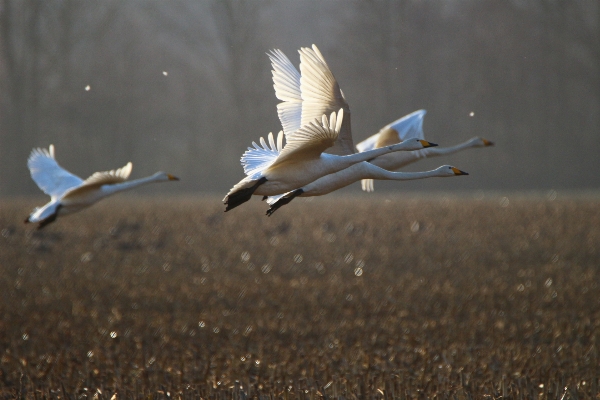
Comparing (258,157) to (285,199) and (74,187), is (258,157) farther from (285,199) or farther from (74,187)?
(74,187)

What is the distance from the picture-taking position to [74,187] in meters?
9.55

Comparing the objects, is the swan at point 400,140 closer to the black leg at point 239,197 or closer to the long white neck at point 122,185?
the long white neck at point 122,185

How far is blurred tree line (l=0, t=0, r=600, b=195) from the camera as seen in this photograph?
51938 mm

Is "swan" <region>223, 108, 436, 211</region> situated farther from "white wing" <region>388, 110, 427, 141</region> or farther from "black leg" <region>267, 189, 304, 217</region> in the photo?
"white wing" <region>388, 110, 427, 141</region>

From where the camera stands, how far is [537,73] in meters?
55.6

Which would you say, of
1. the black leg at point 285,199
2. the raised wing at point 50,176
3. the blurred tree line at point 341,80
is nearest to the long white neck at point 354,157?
the black leg at point 285,199

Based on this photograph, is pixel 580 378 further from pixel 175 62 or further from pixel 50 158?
pixel 175 62

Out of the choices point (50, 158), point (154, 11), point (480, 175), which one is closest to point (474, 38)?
point (480, 175)

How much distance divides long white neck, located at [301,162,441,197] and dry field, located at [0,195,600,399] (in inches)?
75.2

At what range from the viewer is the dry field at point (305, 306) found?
8523mm

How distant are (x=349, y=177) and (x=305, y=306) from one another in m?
5.56

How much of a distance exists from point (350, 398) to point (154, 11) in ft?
178

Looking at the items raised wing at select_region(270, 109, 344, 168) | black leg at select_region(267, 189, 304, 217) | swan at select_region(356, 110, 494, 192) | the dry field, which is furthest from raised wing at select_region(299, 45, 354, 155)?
the dry field

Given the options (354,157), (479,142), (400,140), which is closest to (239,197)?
(354,157)
